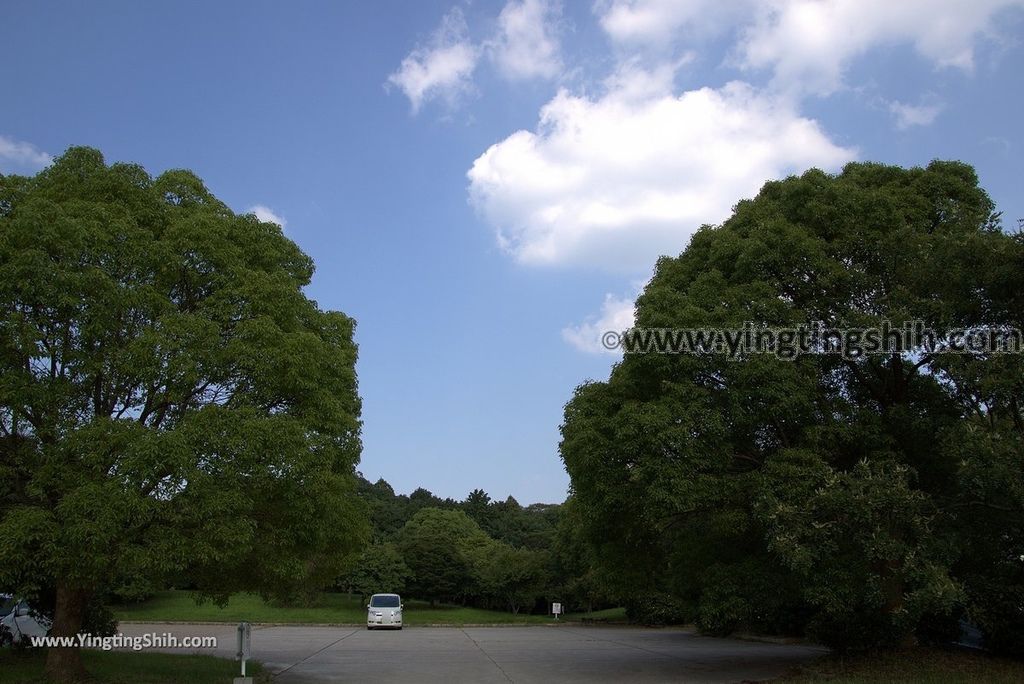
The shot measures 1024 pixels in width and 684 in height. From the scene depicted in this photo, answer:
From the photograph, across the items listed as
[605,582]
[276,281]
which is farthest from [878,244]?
[276,281]

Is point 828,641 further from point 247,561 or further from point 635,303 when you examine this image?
point 247,561

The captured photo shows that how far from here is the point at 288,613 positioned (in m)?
45.9

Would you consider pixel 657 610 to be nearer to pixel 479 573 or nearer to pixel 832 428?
pixel 479 573

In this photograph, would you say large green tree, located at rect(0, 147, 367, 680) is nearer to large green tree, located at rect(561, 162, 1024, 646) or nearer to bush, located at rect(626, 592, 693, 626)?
large green tree, located at rect(561, 162, 1024, 646)

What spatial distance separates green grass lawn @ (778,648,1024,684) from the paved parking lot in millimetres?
1379

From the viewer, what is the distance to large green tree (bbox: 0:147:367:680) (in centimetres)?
1060

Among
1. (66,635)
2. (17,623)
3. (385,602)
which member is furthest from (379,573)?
(66,635)

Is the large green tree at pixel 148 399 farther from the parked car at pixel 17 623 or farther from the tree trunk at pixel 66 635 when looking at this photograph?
the parked car at pixel 17 623

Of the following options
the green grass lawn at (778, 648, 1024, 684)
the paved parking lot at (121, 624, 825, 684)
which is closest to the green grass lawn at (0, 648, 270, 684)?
the paved parking lot at (121, 624, 825, 684)

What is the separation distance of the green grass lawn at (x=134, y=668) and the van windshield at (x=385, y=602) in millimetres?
20093

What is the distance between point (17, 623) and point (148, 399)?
7781 millimetres

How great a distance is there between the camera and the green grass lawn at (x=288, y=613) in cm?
4144

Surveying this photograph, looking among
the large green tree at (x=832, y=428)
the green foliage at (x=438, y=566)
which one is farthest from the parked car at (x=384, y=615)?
the large green tree at (x=832, y=428)

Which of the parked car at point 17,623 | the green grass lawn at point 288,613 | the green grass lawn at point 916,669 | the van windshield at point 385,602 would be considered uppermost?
the parked car at point 17,623
